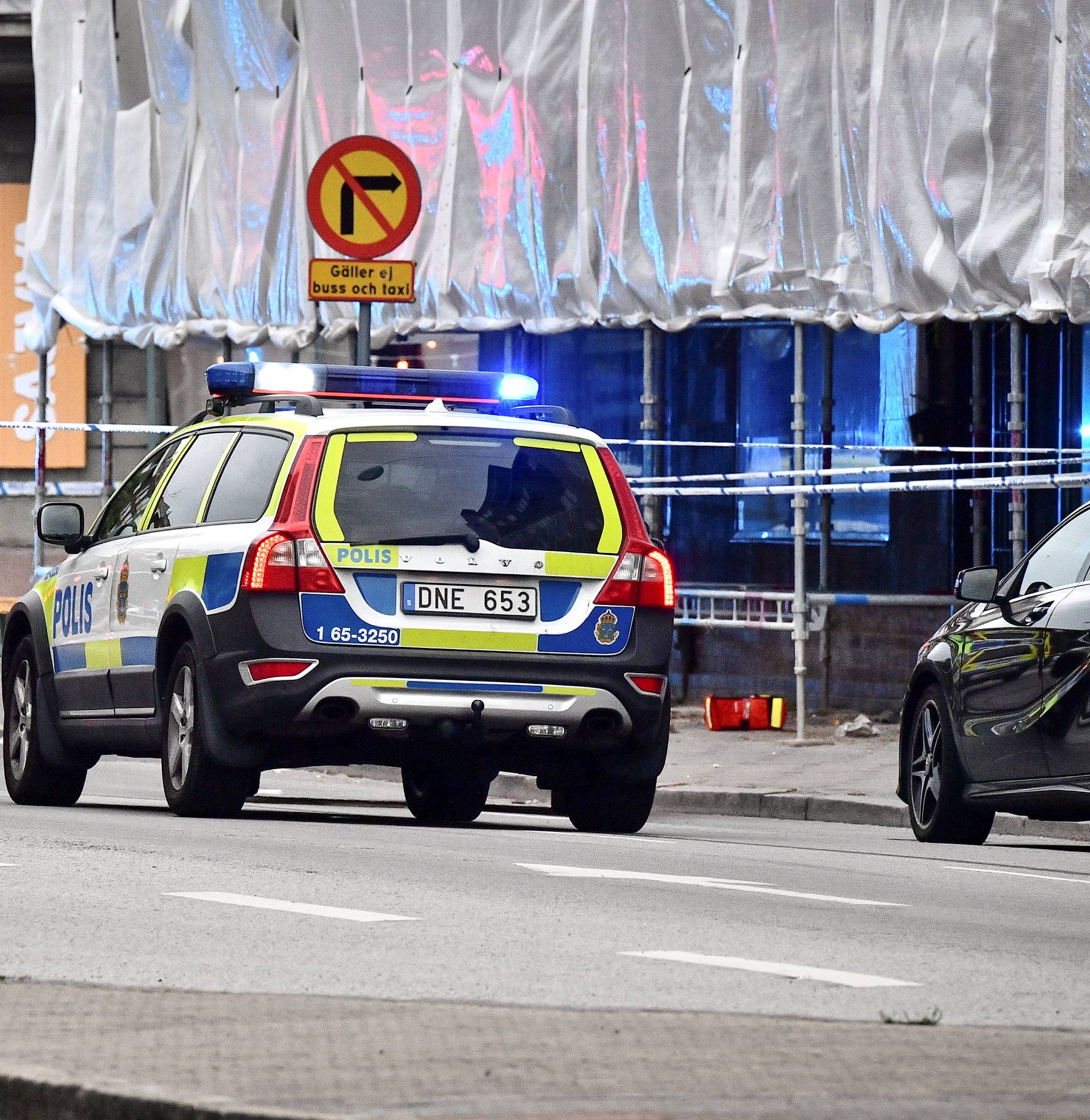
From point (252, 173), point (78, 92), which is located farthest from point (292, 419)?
point (78, 92)

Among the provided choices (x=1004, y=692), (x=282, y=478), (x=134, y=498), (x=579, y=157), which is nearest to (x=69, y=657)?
(x=134, y=498)

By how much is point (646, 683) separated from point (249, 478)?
1.82 meters

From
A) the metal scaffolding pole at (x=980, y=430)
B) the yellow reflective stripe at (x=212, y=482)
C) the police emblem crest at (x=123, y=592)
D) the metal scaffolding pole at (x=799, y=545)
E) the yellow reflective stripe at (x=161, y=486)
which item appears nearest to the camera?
the yellow reflective stripe at (x=212, y=482)

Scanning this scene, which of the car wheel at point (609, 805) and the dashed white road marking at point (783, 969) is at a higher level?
the dashed white road marking at point (783, 969)

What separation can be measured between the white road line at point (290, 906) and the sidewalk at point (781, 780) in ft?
17.1

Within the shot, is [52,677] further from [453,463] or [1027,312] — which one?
[1027,312]

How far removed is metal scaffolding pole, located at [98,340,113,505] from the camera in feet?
81.9

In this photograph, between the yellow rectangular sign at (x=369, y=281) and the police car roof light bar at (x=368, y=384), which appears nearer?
the police car roof light bar at (x=368, y=384)

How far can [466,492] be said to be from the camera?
10.7 m

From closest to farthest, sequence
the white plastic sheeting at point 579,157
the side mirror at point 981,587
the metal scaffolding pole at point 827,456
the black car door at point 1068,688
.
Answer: the black car door at point 1068,688
the side mirror at point 981,587
the white plastic sheeting at point 579,157
the metal scaffolding pole at point 827,456

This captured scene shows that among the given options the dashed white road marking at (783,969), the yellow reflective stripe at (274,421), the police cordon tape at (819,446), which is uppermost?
the yellow reflective stripe at (274,421)

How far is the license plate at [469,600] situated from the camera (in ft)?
34.4

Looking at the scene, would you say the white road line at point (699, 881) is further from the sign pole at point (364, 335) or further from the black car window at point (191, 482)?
the sign pole at point (364, 335)

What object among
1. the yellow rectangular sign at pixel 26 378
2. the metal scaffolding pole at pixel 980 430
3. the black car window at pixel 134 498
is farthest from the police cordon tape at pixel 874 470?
the yellow rectangular sign at pixel 26 378
